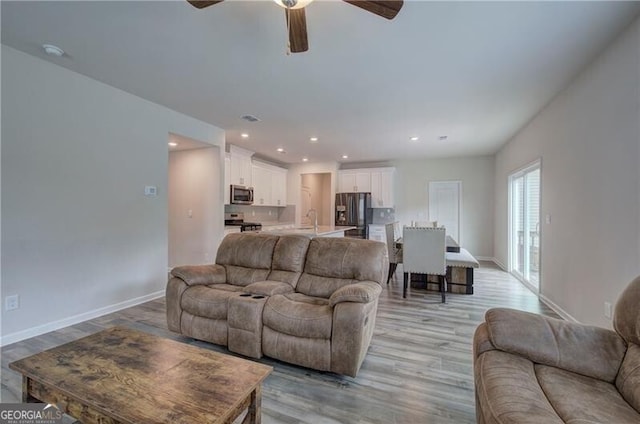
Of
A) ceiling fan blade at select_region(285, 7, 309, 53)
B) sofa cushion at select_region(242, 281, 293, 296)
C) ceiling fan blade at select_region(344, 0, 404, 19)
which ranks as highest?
ceiling fan blade at select_region(285, 7, 309, 53)

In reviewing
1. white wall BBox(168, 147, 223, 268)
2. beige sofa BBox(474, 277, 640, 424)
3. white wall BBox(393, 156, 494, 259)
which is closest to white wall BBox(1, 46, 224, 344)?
white wall BBox(168, 147, 223, 268)

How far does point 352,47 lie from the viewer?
253cm

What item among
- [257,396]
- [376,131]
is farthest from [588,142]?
[257,396]

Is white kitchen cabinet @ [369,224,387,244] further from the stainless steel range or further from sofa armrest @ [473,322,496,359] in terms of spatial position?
sofa armrest @ [473,322,496,359]

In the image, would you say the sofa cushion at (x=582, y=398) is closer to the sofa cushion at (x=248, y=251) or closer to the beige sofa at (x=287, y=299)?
the beige sofa at (x=287, y=299)

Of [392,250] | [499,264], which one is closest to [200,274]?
[392,250]

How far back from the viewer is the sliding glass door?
450 cm

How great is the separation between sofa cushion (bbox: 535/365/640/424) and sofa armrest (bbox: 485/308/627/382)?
4 cm

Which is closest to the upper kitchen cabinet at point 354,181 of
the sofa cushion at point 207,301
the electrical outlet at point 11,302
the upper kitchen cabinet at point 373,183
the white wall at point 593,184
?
the upper kitchen cabinet at point 373,183

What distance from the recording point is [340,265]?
8.61ft

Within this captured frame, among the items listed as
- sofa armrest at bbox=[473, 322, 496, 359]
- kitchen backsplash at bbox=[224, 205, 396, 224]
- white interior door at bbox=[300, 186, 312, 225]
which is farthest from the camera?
white interior door at bbox=[300, 186, 312, 225]

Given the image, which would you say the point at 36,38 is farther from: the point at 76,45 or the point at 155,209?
the point at 155,209

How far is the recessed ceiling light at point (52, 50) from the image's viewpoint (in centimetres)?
256

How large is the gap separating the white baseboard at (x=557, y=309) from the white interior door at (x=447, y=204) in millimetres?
3580
